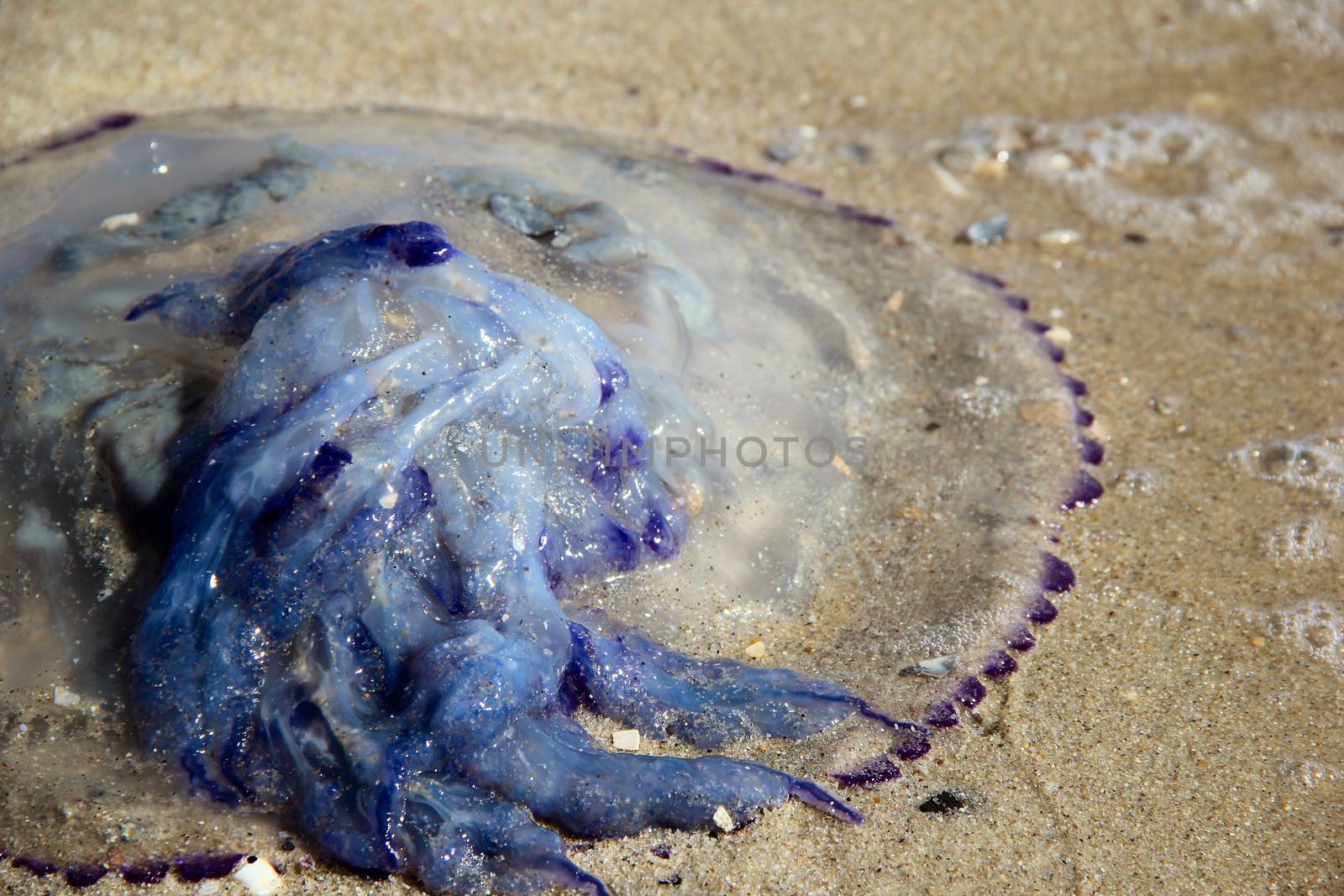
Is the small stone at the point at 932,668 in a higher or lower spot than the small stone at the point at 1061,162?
lower

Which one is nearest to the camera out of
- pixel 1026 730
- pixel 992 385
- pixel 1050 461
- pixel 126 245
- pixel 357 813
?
pixel 357 813

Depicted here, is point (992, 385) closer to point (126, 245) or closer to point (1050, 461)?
point (1050, 461)

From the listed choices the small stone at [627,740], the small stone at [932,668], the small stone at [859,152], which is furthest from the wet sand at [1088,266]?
the small stone at [627,740]

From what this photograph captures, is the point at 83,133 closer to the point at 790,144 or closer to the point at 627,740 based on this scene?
the point at 790,144

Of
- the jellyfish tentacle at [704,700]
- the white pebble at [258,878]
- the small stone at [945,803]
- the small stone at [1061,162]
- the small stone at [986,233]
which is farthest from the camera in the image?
the small stone at [1061,162]

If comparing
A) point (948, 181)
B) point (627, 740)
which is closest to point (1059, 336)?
point (948, 181)

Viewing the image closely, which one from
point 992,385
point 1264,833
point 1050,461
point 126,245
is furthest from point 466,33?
point 1264,833

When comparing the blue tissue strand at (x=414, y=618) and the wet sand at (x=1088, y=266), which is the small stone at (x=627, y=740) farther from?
the wet sand at (x=1088, y=266)
